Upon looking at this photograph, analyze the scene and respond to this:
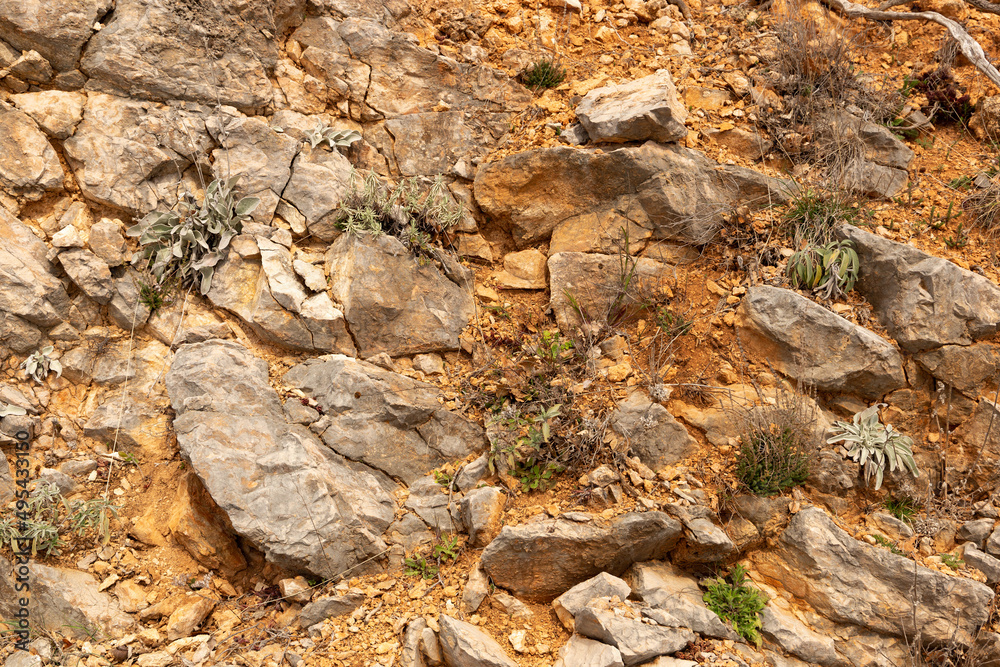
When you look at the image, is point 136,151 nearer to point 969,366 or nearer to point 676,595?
point 676,595

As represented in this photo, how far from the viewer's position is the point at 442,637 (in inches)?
121

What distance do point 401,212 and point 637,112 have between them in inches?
71.6

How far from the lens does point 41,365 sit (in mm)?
3775

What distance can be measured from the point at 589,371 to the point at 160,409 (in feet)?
8.68

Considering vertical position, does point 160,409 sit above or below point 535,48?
below

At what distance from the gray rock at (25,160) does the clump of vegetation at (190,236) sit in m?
0.59

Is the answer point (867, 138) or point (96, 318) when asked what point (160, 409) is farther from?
point (867, 138)

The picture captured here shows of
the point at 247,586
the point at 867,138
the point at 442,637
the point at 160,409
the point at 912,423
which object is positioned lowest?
the point at 247,586

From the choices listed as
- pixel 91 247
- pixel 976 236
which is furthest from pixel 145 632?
pixel 976 236

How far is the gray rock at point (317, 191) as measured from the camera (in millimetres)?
4336

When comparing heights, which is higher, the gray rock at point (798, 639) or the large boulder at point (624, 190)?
the large boulder at point (624, 190)

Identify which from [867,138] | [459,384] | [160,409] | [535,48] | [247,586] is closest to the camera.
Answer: [247,586]

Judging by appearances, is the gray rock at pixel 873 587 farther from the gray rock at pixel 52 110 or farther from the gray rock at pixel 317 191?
the gray rock at pixel 52 110

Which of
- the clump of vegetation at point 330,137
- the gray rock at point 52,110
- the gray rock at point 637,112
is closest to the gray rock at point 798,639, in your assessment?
the gray rock at point 637,112
